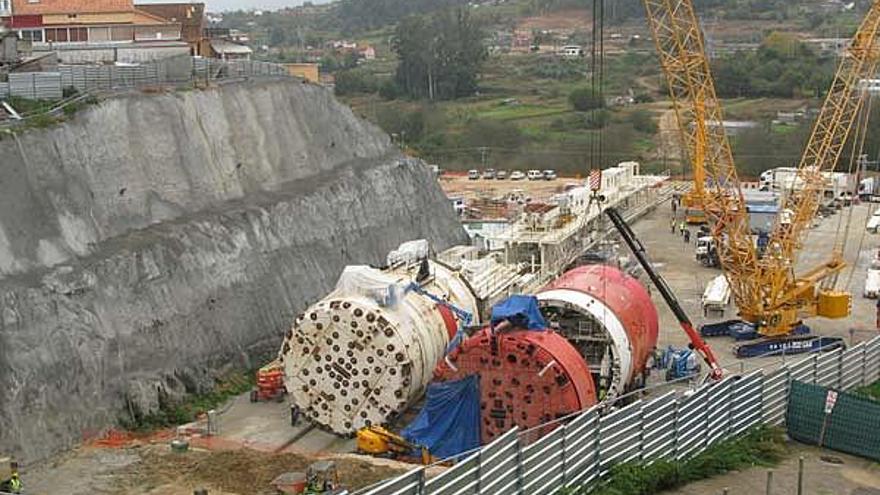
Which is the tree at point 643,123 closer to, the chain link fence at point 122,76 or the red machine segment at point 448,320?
the chain link fence at point 122,76

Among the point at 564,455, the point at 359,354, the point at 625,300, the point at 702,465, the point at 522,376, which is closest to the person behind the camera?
the point at 564,455

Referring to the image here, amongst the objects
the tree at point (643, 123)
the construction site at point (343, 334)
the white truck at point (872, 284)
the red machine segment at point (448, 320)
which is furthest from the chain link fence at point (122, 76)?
the tree at point (643, 123)

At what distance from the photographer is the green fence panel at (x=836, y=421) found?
68.5 ft

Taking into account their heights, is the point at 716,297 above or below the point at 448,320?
below

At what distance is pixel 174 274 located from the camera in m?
27.6

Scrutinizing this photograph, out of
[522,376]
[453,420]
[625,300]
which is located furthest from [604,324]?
[453,420]

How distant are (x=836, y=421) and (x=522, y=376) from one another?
5.55 m

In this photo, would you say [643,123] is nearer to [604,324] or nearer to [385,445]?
[604,324]

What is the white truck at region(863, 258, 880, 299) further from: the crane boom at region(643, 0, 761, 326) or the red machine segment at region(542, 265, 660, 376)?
the red machine segment at region(542, 265, 660, 376)

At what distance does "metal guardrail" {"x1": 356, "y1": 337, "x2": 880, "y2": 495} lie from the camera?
15.5 m

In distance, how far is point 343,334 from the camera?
23.5m

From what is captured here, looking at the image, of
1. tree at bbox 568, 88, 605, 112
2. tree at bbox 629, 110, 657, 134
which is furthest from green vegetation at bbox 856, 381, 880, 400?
tree at bbox 568, 88, 605, 112

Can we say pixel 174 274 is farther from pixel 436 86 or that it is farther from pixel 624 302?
pixel 436 86

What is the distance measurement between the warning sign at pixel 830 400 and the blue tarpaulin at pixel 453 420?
6.17 meters
